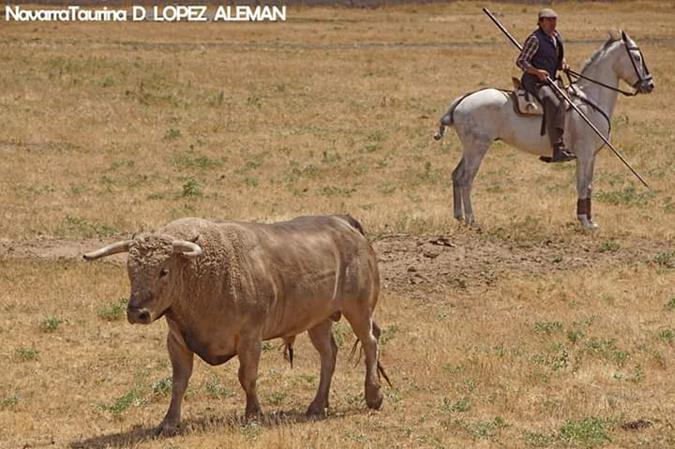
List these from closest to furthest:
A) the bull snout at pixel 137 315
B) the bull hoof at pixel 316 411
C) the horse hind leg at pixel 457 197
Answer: the bull snout at pixel 137 315 → the bull hoof at pixel 316 411 → the horse hind leg at pixel 457 197

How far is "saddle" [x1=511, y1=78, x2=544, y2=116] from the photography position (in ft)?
71.3

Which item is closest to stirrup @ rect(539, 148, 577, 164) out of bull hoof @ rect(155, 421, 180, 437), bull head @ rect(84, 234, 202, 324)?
bull hoof @ rect(155, 421, 180, 437)

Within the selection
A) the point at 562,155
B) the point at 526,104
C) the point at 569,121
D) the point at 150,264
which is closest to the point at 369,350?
the point at 150,264

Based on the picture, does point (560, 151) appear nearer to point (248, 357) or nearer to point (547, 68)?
point (547, 68)

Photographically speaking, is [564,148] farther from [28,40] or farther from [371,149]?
[28,40]

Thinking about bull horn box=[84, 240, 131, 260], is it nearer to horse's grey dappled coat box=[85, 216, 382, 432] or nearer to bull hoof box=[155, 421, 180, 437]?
horse's grey dappled coat box=[85, 216, 382, 432]

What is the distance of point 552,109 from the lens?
21688mm

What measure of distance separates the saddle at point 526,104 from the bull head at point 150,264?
39.1ft

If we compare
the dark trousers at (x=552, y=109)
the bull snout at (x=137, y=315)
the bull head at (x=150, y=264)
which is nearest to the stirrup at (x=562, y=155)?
the dark trousers at (x=552, y=109)

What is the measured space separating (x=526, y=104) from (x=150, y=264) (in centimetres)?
1215

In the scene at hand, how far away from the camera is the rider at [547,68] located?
69.9 ft

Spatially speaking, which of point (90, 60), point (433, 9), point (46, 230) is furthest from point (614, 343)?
point (433, 9)

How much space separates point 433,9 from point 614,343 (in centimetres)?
5910

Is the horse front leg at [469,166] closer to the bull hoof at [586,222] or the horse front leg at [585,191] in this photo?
the horse front leg at [585,191]
